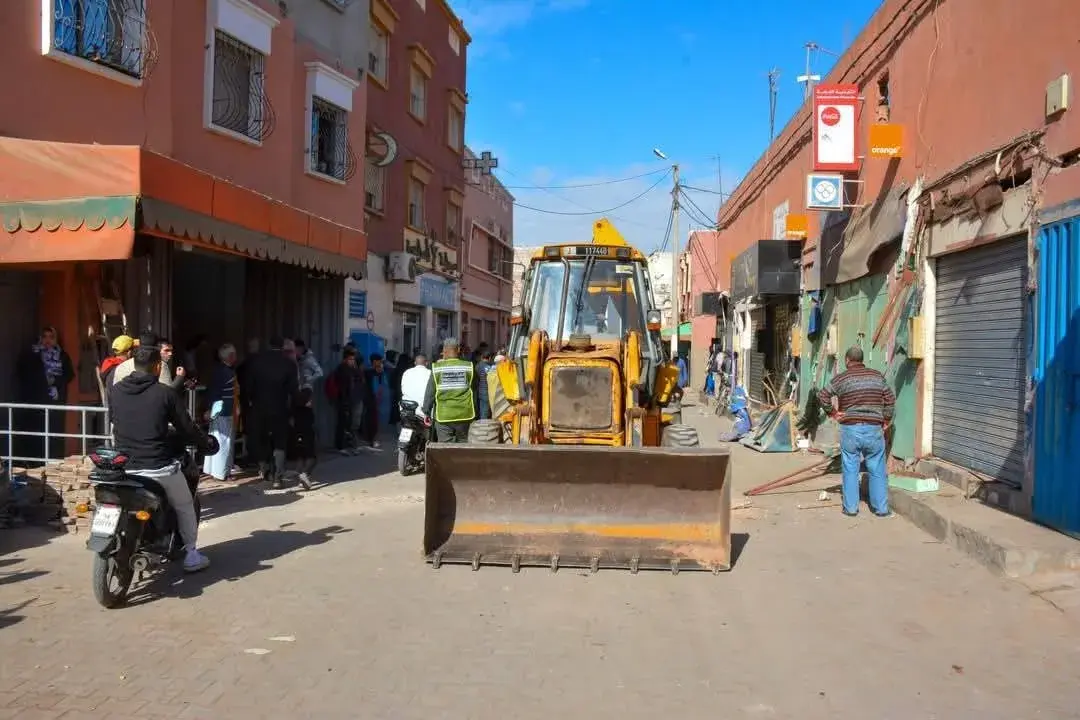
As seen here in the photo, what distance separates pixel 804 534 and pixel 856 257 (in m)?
5.58

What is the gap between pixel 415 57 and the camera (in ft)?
63.2

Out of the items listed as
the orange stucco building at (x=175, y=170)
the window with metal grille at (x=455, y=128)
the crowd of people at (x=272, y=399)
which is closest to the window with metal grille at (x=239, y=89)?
the orange stucco building at (x=175, y=170)

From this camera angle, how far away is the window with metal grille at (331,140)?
526 inches

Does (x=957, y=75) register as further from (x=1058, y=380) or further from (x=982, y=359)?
(x=1058, y=380)

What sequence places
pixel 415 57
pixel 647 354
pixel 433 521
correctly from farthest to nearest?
pixel 415 57 → pixel 647 354 → pixel 433 521

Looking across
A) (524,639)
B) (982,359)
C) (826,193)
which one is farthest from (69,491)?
(826,193)

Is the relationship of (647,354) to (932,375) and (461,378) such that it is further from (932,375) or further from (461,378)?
(932,375)

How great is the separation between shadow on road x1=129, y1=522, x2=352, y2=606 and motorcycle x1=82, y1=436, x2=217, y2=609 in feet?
0.76

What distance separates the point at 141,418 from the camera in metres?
5.69

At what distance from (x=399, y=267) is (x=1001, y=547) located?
13.2m

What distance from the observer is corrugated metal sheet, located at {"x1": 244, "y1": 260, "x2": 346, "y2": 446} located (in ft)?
41.0

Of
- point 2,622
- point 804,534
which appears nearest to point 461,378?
point 804,534

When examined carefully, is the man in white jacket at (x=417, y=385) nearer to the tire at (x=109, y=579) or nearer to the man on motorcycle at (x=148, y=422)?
the man on motorcycle at (x=148, y=422)

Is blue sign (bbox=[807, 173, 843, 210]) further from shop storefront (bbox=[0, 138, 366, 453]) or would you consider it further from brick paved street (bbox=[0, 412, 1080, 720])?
shop storefront (bbox=[0, 138, 366, 453])
